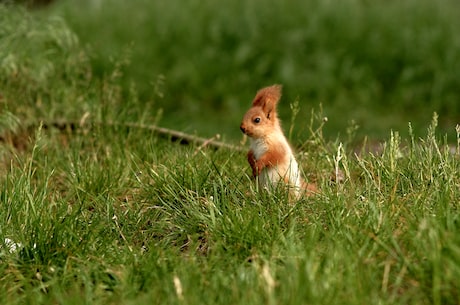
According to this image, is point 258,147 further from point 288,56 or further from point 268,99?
point 288,56

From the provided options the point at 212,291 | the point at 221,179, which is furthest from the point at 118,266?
the point at 221,179

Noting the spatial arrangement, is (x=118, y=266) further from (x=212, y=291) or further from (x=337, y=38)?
(x=337, y=38)

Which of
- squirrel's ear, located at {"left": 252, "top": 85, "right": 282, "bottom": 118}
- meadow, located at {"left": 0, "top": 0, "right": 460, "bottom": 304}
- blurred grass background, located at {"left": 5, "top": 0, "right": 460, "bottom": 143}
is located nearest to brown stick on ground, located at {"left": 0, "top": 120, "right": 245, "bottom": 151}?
meadow, located at {"left": 0, "top": 0, "right": 460, "bottom": 304}

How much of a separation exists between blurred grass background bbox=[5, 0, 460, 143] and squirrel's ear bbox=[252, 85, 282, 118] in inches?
217

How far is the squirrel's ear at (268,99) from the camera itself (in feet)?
17.6

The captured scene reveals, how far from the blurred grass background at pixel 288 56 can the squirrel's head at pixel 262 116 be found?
5527 mm

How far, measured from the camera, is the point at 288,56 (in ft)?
40.1

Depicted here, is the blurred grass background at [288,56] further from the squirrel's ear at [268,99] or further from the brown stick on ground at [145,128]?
the squirrel's ear at [268,99]

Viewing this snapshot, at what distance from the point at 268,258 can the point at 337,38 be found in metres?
8.66

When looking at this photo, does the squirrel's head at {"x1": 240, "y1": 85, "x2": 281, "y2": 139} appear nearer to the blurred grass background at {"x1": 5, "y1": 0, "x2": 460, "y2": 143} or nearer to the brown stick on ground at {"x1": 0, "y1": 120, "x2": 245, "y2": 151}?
the brown stick on ground at {"x1": 0, "y1": 120, "x2": 245, "y2": 151}

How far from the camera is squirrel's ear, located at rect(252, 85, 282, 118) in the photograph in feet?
17.6

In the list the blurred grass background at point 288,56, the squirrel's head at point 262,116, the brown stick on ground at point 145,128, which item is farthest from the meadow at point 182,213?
the blurred grass background at point 288,56

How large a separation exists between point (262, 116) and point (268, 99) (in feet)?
0.40

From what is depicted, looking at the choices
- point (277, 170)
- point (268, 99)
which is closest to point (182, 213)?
point (277, 170)
